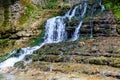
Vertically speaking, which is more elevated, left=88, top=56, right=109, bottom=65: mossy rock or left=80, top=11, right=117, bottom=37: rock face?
left=80, top=11, right=117, bottom=37: rock face

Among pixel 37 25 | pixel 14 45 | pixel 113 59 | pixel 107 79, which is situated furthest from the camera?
pixel 37 25

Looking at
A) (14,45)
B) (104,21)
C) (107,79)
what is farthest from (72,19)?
(107,79)

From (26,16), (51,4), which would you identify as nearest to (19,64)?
(26,16)

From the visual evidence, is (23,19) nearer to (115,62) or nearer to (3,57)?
(3,57)

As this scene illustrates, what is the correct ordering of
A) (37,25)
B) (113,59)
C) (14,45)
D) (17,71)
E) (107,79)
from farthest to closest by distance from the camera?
(37,25), (14,45), (17,71), (113,59), (107,79)

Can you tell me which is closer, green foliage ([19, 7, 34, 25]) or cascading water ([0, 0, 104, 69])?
cascading water ([0, 0, 104, 69])

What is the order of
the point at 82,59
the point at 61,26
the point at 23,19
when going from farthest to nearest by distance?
the point at 23,19
the point at 61,26
the point at 82,59

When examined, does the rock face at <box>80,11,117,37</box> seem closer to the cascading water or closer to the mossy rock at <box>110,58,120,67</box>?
the cascading water

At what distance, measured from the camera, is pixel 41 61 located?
17219 mm

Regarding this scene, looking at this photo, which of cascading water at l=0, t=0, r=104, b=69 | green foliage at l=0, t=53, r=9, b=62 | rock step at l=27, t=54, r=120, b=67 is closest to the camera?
rock step at l=27, t=54, r=120, b=67

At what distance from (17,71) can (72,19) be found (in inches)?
271

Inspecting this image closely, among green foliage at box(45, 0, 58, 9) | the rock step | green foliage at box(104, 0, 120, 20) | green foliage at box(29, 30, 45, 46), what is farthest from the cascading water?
green foliage at box(45, 0, 58, 9)

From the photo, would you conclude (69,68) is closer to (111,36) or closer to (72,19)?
(111,36)

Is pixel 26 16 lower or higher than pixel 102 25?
higher
